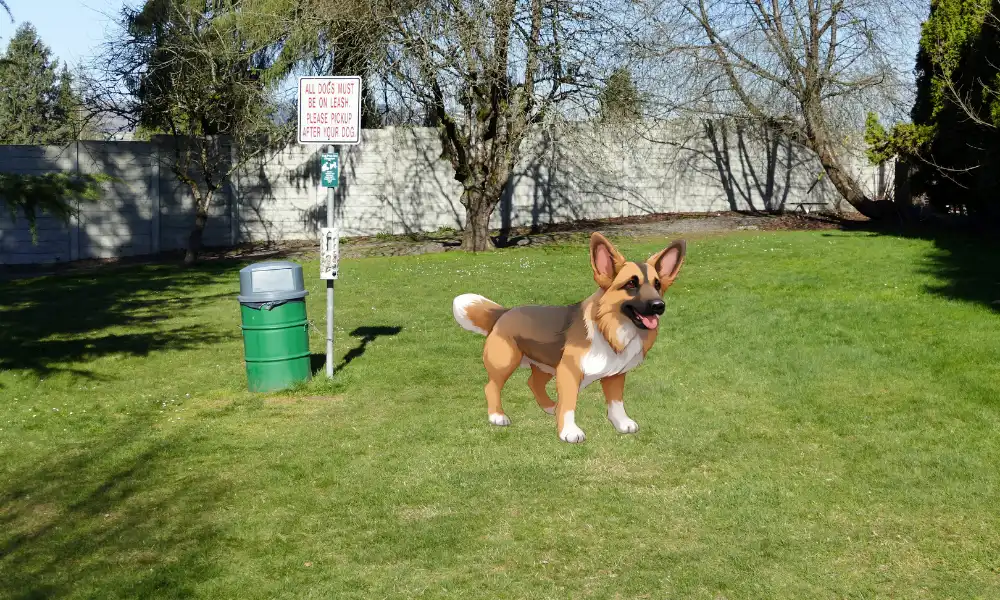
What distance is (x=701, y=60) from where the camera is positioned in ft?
79.4

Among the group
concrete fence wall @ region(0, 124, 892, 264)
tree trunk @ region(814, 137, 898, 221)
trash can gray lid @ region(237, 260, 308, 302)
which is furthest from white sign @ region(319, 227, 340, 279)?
tree trunk @ region(814, 137, 898, 221)

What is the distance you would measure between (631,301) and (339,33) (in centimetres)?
1604

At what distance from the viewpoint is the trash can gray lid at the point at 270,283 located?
9.16 meters

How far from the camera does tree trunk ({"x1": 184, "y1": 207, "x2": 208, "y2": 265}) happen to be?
73.0ft

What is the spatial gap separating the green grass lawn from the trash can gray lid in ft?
3.06

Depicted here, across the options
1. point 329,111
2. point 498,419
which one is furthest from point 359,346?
point 498,419

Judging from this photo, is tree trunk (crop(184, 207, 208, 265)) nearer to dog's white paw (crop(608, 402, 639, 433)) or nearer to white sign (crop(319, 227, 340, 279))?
white sign (crop(319, 227, 340, 279))

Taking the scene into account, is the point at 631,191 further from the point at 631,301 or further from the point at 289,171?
the point at 631,301

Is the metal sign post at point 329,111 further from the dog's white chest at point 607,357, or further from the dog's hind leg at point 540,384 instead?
the dog's white chest at point 607,357

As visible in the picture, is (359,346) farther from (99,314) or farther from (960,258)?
(960,258)

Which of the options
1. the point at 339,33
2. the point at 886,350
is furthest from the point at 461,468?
the point at 339,33

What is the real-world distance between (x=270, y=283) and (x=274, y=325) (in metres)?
0.38

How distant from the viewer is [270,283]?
930 cm

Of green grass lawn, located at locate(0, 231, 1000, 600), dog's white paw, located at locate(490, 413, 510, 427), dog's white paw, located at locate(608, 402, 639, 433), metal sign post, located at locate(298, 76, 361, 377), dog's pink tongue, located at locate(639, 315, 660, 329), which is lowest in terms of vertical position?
green grass lawn, located at locate(0, 231, 1000, 600)
